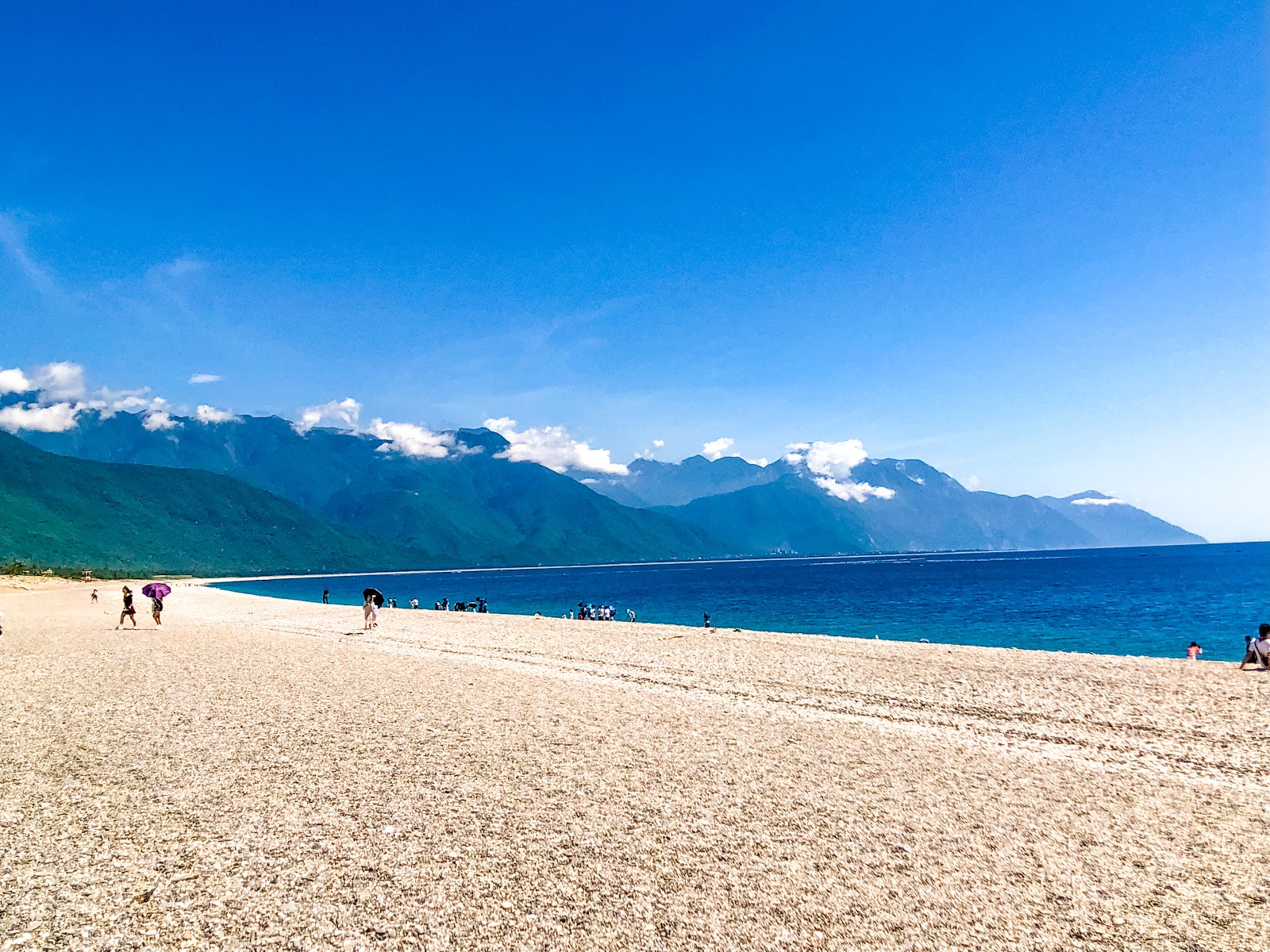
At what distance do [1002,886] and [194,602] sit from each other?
7933 centimetres

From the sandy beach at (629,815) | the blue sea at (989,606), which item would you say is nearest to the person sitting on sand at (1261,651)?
the sandy beach at (629,815)

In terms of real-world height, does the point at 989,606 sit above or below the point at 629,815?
below

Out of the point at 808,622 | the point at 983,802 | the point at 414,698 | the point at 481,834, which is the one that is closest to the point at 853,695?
the point at 983,802

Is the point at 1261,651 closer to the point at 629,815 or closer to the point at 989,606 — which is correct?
the point at 629,815

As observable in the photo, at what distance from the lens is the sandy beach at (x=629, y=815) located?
6664mm

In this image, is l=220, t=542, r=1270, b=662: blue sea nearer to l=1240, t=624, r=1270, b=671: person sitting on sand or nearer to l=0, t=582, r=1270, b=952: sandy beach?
l=1240, t=624, r=1270, b=671: person sitting on sand

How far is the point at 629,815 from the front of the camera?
30.6 feet

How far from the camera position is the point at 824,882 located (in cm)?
742

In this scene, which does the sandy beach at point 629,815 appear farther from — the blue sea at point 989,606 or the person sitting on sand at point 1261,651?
the blue sea at point 989,606

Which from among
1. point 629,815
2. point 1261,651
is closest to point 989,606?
point 1261,651

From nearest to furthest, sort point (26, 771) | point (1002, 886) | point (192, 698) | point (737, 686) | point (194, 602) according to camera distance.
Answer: point (1002, 886) → point (26, 771) → point (192, 698) → point (737, 686) → point (194, 602)

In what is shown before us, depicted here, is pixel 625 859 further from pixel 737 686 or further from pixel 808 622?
pixel 808 622

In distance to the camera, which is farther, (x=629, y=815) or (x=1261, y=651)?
(x=1261, y=651)

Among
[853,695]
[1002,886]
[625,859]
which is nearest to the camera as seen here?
[1002,886]
